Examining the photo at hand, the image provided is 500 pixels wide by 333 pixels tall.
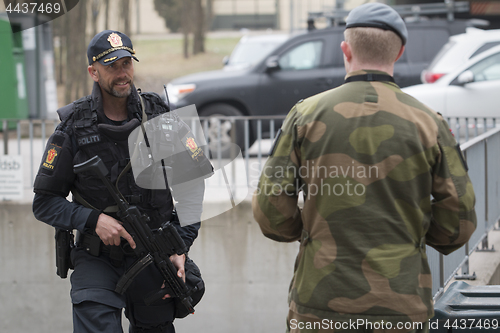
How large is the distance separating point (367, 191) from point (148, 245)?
52.0 inches

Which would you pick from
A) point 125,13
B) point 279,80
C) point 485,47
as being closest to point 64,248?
point 279,80

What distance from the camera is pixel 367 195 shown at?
6.05ft

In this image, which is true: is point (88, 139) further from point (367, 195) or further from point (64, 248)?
point (367, 195)

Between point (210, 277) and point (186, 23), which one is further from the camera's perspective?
point (186, 23)

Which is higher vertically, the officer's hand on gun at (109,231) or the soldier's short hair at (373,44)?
the soldier's short hair at (373,44)

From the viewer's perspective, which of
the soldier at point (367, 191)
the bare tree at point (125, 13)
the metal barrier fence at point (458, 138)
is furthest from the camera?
the bare tree at point (125, 13)

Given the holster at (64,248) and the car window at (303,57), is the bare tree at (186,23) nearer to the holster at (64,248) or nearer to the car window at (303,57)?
the car window at (303,57)

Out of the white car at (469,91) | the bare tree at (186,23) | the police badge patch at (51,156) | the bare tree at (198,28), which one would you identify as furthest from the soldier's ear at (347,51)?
the bare tree at (186,23)

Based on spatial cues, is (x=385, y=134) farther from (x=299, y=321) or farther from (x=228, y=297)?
(x=228, y=297)

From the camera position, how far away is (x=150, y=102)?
3031mm

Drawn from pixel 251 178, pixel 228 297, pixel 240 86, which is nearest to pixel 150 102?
pixel 251 178

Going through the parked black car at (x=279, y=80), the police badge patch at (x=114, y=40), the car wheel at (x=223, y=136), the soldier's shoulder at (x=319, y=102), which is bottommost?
the car wheel at (x=223, y=136)

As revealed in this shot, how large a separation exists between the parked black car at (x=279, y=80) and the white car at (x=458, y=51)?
1.44 ft

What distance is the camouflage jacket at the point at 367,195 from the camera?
6.01 ft
